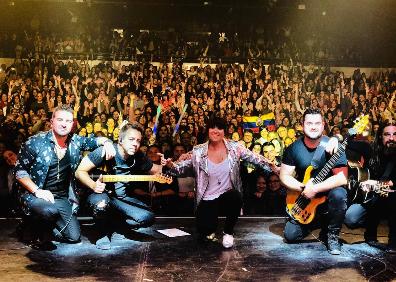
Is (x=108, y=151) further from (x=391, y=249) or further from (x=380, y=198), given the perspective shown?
(x=391, y=249)

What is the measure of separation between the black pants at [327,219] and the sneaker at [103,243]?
179cm

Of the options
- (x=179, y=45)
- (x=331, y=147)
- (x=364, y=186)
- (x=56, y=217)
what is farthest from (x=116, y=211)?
(x=179, y=45)

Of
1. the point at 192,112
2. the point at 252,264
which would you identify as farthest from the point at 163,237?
the point at 192,112

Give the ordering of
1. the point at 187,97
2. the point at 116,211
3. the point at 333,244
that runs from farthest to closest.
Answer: the point at 187,97, the point at 116,211, the point at 333,244

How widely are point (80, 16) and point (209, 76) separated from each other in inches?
257

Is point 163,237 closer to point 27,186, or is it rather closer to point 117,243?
point 117,243

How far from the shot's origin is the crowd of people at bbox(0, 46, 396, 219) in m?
8.99

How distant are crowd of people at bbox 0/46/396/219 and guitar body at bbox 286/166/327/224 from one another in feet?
10.7

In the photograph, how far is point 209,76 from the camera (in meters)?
12.3

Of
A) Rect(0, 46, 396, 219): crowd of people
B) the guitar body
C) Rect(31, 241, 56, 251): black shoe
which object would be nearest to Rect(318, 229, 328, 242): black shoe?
the guitar body

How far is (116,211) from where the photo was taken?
4.58m

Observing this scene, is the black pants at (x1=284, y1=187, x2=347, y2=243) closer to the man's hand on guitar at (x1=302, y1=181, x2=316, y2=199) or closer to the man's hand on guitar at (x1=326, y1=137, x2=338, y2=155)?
the man's hand on guitar at (x1=302, y1=181, x2=316, y2=199)

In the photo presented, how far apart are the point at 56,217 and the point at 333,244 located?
8.72ft

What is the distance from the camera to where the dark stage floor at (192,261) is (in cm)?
349
